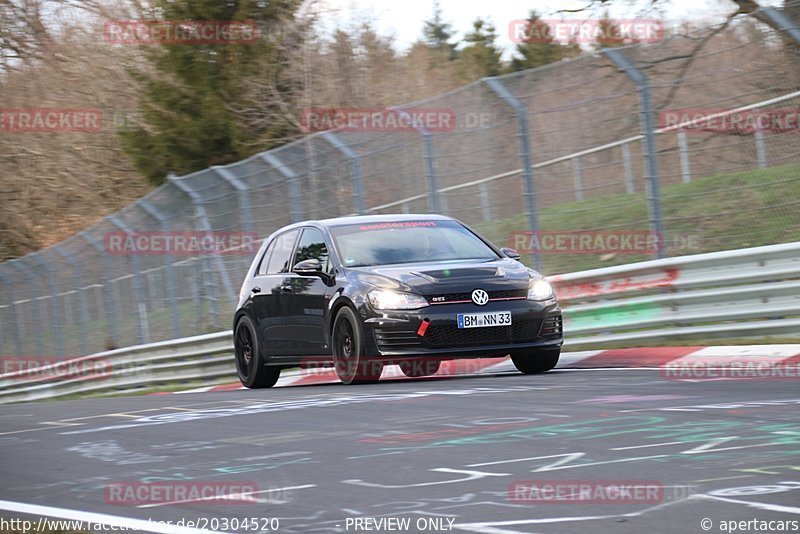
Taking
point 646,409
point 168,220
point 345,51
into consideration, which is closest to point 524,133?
point 646,409

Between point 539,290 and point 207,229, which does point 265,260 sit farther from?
point 207,229

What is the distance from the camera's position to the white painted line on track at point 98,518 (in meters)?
4.93

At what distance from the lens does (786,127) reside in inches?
479

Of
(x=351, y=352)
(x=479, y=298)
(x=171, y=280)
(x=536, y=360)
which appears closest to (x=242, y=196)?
(x=171, y=280)

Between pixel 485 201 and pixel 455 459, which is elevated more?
pixel 485 201

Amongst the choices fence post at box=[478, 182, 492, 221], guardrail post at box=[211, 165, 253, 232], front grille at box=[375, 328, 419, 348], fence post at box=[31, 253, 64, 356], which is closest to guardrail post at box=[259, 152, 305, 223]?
guardrail post at box=[211, 165, 253, 232]

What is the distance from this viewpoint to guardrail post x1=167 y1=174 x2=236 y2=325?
63.8ft

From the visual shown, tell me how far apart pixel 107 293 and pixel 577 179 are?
13.2 metres

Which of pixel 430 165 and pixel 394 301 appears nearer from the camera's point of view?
pixel 394 301

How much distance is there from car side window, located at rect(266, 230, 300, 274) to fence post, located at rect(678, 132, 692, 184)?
3740 millimetres

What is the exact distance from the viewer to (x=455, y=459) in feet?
20.5

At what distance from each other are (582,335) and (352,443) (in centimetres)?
671

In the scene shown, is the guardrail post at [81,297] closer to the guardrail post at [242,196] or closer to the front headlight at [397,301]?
the guardrail post at [242,196]

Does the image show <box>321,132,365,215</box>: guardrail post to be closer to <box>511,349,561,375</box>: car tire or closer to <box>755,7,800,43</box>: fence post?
<box>511,349,561,375</box>: car tire
